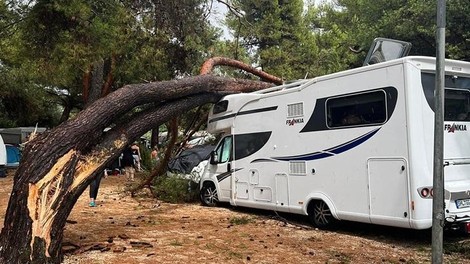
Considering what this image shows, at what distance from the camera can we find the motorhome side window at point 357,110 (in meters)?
7.12

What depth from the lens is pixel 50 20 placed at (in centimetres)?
988

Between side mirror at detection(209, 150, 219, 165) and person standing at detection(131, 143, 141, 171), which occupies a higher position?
side mirror at detection(209, 150, 219, 165)

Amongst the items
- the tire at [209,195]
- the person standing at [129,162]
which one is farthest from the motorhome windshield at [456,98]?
the person standing at [129,162]

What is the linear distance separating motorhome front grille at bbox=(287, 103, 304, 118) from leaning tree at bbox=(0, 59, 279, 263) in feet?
8.24

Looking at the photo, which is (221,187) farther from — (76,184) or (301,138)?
(76,184)

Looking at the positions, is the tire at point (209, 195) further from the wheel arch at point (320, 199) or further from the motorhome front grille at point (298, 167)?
the wheel arch at point (320, 199)

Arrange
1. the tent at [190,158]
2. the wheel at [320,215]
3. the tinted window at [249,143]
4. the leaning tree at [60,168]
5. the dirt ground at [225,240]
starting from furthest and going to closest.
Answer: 1. the tent at [190,158]
2. the tinted window at [249,143]
3. the wheel at [320,215]
4. the dirt ground at [225,240]
5. the leaning tree at [60,168]

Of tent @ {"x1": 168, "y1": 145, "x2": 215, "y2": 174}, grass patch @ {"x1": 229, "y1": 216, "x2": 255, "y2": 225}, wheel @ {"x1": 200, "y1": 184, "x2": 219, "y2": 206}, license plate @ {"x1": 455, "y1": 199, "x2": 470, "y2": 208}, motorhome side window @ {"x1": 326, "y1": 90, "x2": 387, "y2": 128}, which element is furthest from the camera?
tent @ {"x1": 168, "y1": 145, "x2": 215, "y2": 174}

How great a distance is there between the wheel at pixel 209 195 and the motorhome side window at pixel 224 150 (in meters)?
0.89

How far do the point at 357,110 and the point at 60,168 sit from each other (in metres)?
4.66

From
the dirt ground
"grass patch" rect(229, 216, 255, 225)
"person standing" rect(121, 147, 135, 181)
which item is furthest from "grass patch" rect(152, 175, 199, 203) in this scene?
"person standing" rect(121, 147, 135, 181)

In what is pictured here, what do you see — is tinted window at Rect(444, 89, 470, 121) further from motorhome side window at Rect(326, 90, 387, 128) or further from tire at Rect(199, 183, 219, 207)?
tire at Rect(199, 183, 219, 207)

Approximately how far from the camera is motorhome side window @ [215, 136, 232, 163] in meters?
10.7

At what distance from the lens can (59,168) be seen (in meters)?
5.99
